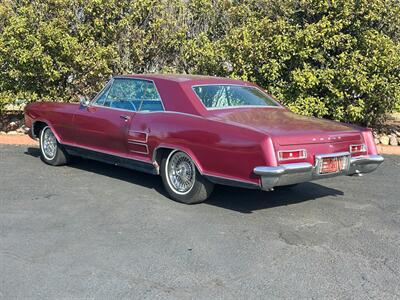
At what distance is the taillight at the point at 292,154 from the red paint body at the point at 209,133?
0.14 feet

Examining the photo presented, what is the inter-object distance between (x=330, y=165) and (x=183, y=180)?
1649 mm

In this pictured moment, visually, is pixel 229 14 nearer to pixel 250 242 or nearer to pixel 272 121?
pixel 272 121

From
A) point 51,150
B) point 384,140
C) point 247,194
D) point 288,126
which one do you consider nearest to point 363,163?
point 288,126

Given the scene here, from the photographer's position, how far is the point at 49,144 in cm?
821

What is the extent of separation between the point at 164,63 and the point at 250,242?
7871 millimetres

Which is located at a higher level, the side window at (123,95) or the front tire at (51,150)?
the side window at (123,95)

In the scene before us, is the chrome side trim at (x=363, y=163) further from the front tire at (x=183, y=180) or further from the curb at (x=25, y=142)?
the curb at (x=25, y=142)

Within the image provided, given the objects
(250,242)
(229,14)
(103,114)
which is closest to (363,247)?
(250,242)

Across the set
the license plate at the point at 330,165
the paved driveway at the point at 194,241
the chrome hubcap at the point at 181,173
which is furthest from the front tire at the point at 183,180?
the license plate at the point at 330,165

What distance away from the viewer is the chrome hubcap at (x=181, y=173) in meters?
6.02

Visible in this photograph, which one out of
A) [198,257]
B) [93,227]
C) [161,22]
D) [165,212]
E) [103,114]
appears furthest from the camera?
[161,22]

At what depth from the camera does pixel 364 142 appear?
607 centimetres

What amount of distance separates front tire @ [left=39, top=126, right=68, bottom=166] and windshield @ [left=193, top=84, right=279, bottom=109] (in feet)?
8.84

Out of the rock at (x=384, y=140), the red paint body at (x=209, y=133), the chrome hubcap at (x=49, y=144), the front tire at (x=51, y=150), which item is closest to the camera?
the red paint body at (x=209, y=133)
